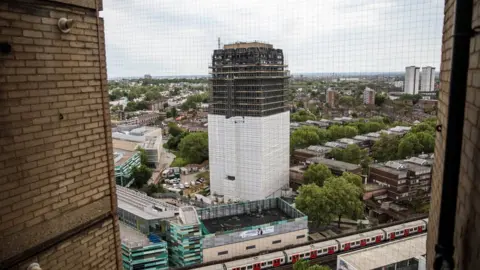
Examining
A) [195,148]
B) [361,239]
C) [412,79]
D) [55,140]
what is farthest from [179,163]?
[55,140]

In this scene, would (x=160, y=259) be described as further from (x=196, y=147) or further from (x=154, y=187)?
(x=196, y=147)

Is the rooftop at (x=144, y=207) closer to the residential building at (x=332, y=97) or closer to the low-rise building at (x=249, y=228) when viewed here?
the low-rise building at (x=249, y=228)

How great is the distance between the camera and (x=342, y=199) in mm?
6488

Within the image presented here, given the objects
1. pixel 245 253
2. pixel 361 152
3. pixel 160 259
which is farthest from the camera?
pixel 361 152

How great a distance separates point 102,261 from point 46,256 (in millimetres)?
248

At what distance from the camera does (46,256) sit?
3.57ft

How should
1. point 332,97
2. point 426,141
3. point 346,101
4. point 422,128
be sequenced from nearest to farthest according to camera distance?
1. point 426,141
2. point 422,128
3. point 346,101
4. point 332,97

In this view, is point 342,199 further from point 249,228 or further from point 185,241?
point 185,241

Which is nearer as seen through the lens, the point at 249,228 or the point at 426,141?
the point at 249,228

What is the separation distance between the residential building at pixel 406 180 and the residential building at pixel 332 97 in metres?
9.73

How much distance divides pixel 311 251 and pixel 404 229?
1668 mm

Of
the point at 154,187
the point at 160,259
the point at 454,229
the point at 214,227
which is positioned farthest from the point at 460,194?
the point at 154,187

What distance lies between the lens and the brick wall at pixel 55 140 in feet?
3.18

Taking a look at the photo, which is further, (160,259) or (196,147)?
(196,147)
